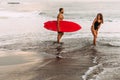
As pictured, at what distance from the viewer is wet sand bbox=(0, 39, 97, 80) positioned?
9.32 meters

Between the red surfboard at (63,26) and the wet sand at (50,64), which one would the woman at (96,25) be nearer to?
the wet sand at (50,64)

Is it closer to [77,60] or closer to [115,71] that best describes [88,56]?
[77,60]

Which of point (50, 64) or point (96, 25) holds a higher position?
point (96, 25)

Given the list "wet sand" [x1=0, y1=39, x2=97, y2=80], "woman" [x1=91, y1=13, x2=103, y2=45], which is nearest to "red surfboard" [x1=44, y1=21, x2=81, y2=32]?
"wet sand" [x1=0, y1=39, x2=97, y2=80]

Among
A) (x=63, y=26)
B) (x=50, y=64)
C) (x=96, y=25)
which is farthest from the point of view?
(x=63, y=26)

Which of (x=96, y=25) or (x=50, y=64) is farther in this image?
(x=96, y=25)

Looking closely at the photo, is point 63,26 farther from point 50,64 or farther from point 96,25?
point 50,64

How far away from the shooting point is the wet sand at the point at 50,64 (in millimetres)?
9320

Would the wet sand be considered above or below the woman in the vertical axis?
below

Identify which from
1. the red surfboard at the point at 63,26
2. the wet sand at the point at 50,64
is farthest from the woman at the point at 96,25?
the red surfboard at the point at 63,26

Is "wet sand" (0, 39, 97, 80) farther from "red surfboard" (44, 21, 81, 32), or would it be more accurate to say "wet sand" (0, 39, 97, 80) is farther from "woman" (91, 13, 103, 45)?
"red surfboard" (44, 21, 81, 32)

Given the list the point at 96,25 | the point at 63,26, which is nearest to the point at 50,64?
the point at 96,25

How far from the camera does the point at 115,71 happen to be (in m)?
9.98

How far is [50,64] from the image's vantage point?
1091 centimetres
